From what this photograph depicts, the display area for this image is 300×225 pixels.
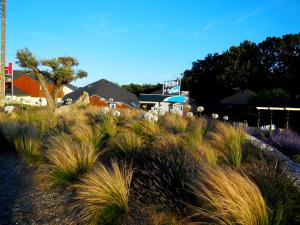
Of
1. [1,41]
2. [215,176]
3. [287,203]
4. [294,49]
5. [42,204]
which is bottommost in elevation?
[42,204]

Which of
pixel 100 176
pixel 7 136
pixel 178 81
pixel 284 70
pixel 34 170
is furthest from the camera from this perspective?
pixel 284 70

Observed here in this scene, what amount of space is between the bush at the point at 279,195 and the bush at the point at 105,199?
175 centimetres

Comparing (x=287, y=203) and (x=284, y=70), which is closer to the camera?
(x=287, y=203)

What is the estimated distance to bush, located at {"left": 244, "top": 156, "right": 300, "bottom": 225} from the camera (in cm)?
393

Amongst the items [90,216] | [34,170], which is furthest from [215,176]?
[34,170]

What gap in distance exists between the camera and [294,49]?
5544 centimetres

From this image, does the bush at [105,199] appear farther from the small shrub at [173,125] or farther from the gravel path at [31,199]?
the small shrub at [173,125]

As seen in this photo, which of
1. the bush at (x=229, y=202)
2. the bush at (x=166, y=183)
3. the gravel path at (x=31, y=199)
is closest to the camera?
the bush at (x=229, y=202)

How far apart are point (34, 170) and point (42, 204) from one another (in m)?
2.04

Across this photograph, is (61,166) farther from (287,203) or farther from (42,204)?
(287,203)

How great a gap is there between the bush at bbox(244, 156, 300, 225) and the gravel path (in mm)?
2422

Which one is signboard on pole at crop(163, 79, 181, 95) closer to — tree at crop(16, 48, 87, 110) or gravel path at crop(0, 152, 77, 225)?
tree at crop(16, 48, 87, 110)

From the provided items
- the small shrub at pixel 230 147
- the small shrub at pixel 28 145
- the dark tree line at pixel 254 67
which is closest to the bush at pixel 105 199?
the small shrub at pixel 230 147

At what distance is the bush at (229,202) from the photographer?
3727mm
